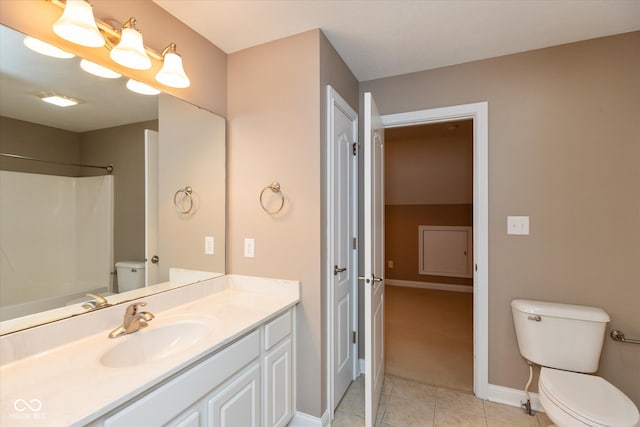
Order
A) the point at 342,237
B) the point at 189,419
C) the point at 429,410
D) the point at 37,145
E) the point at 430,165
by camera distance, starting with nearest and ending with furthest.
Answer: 1. the point at 189,419
2. the point at 37,145
3. the point at 429,410
4. the point at 342,237
5. the point at 430,165

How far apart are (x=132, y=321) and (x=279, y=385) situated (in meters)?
0.82

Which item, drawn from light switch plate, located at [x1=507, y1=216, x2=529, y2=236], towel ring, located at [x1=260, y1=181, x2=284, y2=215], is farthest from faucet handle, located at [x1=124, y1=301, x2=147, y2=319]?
light switch plate, located at [x1=507, y1=216, x2=529, y2=236]

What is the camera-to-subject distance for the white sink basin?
1.14 metres

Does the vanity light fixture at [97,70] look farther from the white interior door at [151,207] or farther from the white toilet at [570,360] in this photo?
the white toilet at [570,360]

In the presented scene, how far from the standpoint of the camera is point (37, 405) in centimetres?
76

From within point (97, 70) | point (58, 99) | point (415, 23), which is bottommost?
point (58, 99)

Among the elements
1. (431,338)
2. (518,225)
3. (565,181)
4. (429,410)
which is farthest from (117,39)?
(431,338)

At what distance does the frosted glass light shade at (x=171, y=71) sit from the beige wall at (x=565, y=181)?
1807mm

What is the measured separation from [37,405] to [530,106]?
2.76m

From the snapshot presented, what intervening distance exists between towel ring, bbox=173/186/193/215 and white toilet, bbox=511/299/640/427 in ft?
7.20

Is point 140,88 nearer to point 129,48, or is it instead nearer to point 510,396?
point 129,48

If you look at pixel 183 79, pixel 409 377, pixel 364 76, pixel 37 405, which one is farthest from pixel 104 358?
pixel 364 76

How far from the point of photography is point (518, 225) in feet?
6.36

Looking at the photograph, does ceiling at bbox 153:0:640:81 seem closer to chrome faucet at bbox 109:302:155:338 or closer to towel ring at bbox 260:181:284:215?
towel ring at bbox 260:181:284:215
